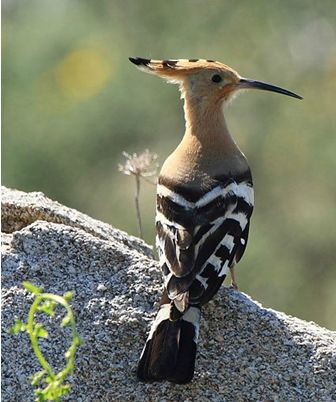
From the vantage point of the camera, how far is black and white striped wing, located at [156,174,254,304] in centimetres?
367

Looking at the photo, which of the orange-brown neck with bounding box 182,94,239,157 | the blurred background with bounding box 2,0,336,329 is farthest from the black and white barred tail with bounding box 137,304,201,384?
the blurred background with bounding box 2,0,336,329

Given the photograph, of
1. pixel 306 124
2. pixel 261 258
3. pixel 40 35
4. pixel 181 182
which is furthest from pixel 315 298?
pixel 181 182

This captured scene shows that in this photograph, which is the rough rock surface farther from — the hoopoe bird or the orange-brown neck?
the orange-brown neck

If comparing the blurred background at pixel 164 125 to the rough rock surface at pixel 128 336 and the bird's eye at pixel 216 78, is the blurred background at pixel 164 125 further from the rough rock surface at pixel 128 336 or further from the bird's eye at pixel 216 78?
the rough rock surface at pixel 128 336

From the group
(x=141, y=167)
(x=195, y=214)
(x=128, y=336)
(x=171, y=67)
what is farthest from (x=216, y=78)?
(x=128, y=336)

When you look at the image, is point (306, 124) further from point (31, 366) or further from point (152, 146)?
point (31, 366)

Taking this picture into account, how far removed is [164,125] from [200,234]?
8.53 metres

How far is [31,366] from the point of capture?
132 inches

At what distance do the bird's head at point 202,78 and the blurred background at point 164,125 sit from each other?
5.21m

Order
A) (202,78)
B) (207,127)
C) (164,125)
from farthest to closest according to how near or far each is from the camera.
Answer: (164,125) < (202,78) < (207,127)

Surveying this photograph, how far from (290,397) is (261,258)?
702cm

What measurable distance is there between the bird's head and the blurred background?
521 cm

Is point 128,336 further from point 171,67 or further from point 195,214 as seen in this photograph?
point 171,67

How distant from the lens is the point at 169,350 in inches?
133
